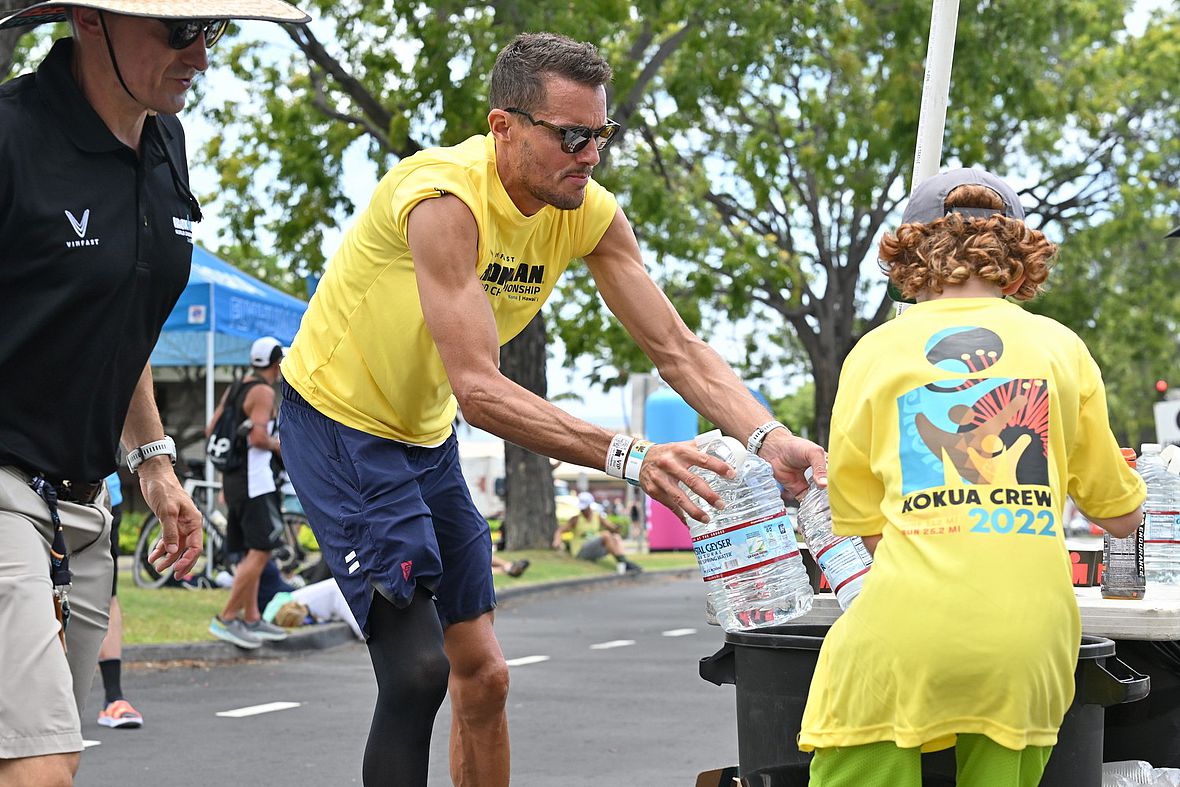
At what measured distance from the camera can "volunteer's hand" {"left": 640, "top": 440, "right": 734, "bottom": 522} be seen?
3.37m

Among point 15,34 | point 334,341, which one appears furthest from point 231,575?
point 334,341

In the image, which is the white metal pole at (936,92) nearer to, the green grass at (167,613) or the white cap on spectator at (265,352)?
the white cap on spectator at (265,352)

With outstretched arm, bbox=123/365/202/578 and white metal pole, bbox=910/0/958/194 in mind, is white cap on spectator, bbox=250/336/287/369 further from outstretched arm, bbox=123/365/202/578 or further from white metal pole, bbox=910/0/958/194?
outstretched arm, bbox=123/365/202/578

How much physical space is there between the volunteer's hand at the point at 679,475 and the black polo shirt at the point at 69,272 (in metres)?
1.15

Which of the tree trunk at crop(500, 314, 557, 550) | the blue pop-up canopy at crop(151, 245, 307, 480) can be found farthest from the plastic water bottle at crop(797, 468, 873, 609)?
the tree trunk at crop(500, 314, 557, 550)

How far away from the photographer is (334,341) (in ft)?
13.8

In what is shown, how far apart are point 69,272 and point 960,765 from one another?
2.04 metres

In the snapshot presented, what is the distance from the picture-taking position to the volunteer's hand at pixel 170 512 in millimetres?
3891

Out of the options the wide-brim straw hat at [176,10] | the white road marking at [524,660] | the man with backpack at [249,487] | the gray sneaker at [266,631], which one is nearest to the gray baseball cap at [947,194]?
the wide-brim straw hat at [176,10]

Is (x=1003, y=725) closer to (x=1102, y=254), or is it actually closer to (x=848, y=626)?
(x=848, y=626)

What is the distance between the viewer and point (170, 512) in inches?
153

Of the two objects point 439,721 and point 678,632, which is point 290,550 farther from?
point 439,721

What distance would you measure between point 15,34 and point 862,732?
27.3 ft

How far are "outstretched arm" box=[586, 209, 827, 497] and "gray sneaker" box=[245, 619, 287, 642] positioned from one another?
6900 millimetres
